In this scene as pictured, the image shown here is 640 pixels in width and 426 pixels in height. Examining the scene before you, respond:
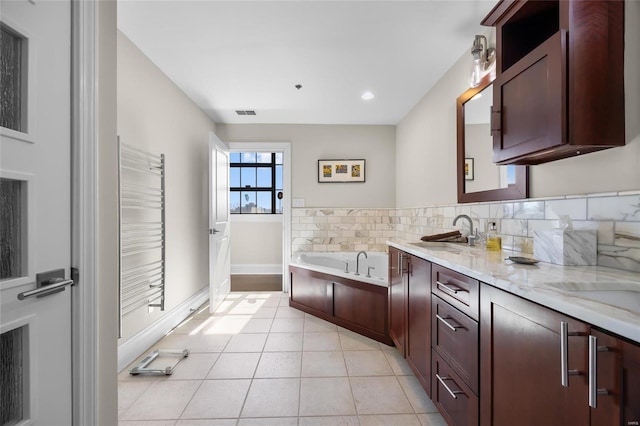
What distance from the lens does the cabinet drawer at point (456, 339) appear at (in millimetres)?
1205

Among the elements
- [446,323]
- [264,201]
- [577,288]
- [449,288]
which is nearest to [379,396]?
[446,323]

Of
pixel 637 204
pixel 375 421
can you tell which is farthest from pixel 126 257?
pixel 637 204

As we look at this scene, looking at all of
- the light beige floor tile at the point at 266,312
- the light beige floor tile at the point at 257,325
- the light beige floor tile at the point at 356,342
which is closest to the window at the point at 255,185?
the light beige floor tile at the point at 266,312

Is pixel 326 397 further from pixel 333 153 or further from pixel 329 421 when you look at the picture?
pixel 333 153

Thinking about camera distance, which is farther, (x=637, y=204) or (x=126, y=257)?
(x=126, y=257)

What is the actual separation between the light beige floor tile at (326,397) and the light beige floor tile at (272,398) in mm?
53

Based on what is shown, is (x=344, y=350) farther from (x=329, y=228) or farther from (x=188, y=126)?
(x=188, y=126)

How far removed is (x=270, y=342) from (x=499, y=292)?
6.84 feet

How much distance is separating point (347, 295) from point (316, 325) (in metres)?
0.47

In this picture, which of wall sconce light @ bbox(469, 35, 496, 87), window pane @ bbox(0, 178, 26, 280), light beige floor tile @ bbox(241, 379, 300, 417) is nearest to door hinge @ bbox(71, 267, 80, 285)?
window pane @ bbox(0, 178, 26, 280)

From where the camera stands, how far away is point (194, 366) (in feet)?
7.25

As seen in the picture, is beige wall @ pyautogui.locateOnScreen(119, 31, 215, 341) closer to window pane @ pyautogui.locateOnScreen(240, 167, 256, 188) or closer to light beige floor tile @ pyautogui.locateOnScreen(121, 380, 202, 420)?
light beige floor tile @ pyautogui.locateOnScreen(121, 380, 202, 420)

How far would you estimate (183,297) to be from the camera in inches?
125

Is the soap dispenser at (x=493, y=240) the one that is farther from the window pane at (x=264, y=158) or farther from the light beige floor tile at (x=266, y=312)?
the window pane at (x=264, y=158)
